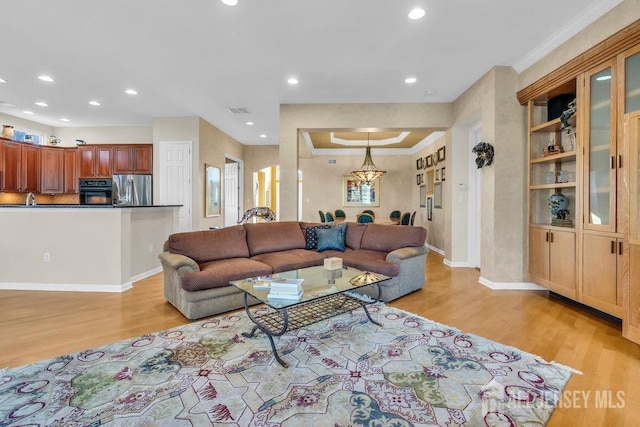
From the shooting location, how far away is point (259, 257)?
366 cm

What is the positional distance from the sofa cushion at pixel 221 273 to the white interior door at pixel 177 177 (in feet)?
9.91

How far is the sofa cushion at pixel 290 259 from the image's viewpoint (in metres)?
3.37

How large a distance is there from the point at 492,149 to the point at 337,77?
91.2 inches

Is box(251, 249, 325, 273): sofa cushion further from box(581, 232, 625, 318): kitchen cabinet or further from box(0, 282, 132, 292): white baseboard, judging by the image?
box(581, 232, 625, 318): kitchen cabinet

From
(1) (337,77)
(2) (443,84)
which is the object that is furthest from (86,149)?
(2) (443,84)

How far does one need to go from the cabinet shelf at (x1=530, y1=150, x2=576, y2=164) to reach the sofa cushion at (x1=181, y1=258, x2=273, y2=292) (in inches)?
137

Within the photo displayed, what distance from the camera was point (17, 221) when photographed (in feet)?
12.5

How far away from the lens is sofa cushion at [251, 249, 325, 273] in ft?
11.1

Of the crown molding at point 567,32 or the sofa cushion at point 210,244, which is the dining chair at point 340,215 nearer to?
the sofa cushion at point 210,244

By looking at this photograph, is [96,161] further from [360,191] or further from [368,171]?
[360,191]

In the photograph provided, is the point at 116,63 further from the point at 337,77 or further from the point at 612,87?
the point at 612,87

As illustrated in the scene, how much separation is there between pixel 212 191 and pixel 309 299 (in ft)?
17.0

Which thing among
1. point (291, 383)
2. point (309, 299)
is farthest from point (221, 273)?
point (291, 383)

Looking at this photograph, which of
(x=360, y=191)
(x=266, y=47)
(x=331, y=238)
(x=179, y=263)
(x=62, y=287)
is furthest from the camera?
(x=360, y=191)
